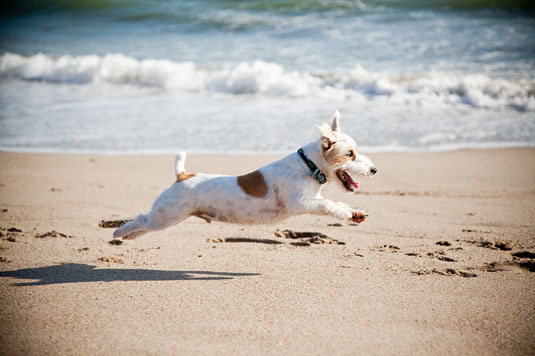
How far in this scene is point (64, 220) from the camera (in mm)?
5492

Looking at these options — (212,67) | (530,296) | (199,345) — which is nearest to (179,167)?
(199,345)

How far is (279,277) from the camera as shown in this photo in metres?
4.12

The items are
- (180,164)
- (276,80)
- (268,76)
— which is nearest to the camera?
(180,164)

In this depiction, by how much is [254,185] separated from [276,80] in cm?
830

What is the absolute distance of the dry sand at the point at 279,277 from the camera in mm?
3209

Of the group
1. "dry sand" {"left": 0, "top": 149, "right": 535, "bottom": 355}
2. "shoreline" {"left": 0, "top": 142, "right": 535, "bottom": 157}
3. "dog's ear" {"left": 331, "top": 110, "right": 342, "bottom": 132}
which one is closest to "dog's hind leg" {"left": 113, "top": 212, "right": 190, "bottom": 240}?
"dry sand" {"left": 0, "top": 149, "right": 535, "bottom": 355}

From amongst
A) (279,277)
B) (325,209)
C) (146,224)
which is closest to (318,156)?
(325,209)

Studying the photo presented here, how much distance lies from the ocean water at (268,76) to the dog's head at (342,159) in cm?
386

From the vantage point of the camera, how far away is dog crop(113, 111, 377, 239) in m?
4.17

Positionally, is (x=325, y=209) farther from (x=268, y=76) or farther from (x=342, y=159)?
(x=268, y=76)

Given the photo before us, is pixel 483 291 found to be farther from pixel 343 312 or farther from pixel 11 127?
pixel 11 127

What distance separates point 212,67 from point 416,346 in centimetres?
1193

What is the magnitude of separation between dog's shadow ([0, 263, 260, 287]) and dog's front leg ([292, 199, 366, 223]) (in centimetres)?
70

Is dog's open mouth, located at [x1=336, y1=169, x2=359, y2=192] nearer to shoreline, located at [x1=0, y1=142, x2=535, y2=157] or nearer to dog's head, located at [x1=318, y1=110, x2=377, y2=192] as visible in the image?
dog's head, located at [x1=318, y1=110, x2=377, y2=192]
